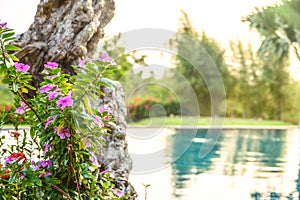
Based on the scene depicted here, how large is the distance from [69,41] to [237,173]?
3.97m

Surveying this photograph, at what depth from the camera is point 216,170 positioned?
6.55 m

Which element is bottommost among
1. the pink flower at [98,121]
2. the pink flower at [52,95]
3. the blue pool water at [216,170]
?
the blue pool water at [216,170]

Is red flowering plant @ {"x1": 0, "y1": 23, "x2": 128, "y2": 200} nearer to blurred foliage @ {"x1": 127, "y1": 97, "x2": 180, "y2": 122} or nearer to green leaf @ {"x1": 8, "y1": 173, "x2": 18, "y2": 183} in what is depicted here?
green leaf @ {"x1": 8, "y1": 173, "x2": 18, "y2": 183}

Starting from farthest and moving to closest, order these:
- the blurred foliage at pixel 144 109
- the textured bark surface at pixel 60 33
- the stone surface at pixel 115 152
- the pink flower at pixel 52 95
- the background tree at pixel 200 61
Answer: the background tree at pixel 200 61
the blurred foliage at pixel 144 109
the stone surface at pixel 115 152
the textured bark surface at pixel 60 33
the pink flower at pixel 52 95

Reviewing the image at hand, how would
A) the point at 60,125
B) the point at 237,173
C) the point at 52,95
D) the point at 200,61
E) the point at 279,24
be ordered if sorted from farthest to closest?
the point at 200,61, the point at 279,24, the point at 237,173, the point at 52,95, the point at 60,125

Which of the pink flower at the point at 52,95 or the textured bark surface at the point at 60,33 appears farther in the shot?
the textured bark surface at the point at 60,33

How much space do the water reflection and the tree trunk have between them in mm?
1525

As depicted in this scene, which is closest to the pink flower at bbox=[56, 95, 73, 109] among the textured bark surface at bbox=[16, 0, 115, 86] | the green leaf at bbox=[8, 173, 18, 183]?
the green leaf at bbox=[8, 173, 18, 183]

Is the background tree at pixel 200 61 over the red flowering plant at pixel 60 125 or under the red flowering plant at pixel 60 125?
over

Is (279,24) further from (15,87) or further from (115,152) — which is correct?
(15,87)

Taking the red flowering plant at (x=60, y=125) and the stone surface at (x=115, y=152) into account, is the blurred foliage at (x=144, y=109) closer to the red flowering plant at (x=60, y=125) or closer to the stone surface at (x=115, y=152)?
the stone surface at (x=115, y=152)

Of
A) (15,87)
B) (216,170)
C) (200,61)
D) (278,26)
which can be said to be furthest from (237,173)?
(200,61)

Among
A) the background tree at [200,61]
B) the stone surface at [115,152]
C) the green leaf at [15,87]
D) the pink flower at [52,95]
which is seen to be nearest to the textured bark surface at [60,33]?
the stone surface at [115,152]

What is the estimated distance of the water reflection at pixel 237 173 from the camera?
4868 mm
